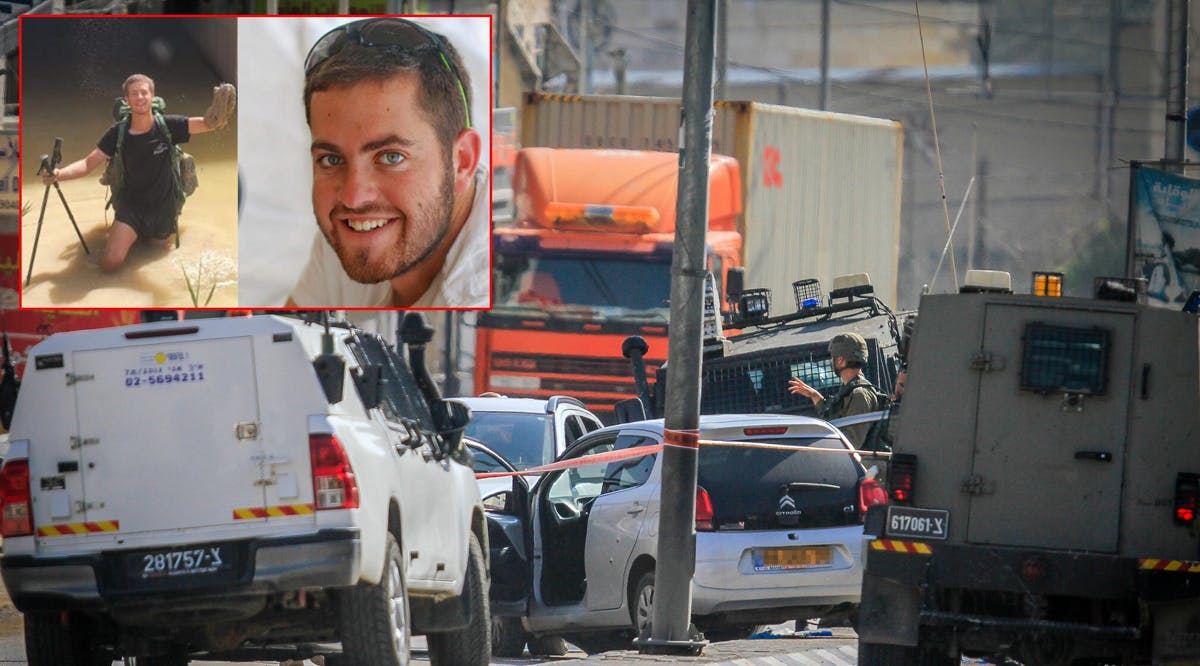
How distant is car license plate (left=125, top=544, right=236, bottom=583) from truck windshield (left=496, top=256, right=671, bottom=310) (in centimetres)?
1296

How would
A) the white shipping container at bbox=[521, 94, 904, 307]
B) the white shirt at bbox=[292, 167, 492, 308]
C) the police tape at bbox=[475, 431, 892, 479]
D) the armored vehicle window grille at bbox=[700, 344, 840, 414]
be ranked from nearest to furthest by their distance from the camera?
the police tape at bbox=[475, 431, 892, 479], the armored vehicle window grille at bbox=[700, 344, 840, 414], the white shirt at bbox=[292, 167, 492, 308], the white shipping container at bbox=[521, 94, 904, 307]

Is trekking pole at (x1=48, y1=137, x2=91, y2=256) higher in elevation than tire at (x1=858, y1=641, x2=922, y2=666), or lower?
higher

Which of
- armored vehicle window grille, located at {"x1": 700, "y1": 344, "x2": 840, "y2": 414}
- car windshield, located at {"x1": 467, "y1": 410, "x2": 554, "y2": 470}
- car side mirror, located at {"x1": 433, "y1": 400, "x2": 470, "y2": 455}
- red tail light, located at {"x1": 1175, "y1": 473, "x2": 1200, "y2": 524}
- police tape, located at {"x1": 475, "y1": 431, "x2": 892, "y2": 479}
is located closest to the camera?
red tail light, located at {"x1": 1175, "y1": 473, "x2": 1200, "y2": 524}

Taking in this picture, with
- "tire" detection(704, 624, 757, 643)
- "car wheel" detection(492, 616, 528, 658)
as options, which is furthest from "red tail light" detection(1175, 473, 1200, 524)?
"car wheel" detection(492, 616, 528, 658)

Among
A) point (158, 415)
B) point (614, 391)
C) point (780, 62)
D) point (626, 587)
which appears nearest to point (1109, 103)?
point (780, 62)

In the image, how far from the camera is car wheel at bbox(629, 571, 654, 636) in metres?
12.4

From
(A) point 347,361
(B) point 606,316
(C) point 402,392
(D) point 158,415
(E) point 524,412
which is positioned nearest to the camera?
(D) point 158,415

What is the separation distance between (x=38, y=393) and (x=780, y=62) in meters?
72.5

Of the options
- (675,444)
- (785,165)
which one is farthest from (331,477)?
(785,165)

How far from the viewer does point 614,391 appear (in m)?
21.9

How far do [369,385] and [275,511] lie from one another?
97 cm

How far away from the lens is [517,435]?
15750mm

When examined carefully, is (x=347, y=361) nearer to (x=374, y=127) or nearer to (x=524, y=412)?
(x=524, y=412)

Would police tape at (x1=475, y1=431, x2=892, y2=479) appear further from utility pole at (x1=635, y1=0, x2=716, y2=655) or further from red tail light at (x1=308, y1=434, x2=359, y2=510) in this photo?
red tail light at (x1=308, y1=434, x2=359, y2=510)
